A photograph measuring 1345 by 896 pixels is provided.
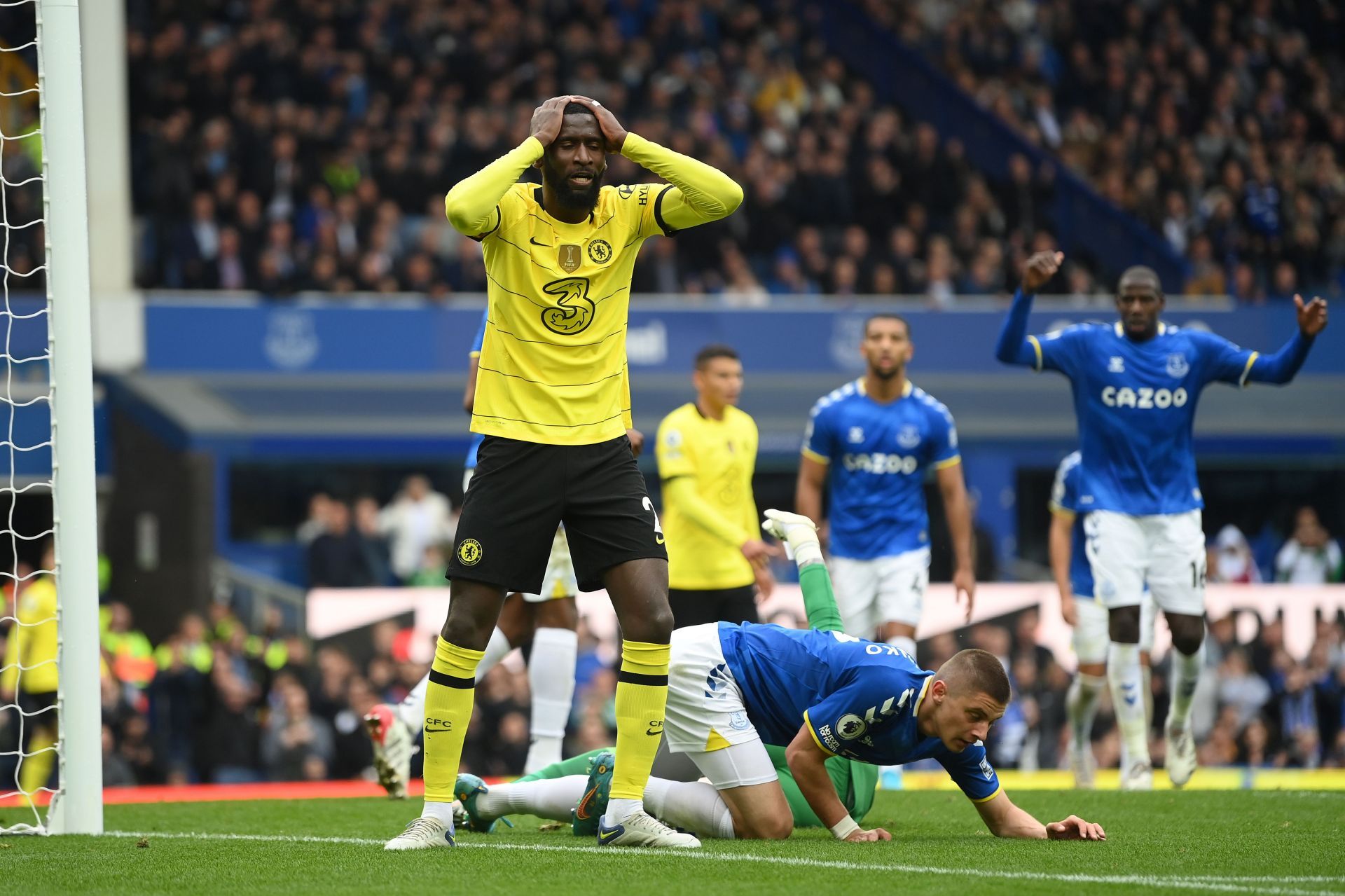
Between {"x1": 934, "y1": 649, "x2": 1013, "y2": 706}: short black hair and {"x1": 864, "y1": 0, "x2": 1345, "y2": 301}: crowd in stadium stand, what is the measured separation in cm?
1692

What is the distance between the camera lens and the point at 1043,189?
2214 centimetres

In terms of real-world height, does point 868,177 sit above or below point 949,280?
above

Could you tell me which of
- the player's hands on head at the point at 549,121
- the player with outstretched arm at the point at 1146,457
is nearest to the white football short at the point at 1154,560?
the player with outstretched arm at the point at 1146,457

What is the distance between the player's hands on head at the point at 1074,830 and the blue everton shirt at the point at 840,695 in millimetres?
230

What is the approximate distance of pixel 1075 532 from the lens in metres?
10.5

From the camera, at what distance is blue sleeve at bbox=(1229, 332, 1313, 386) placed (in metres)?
8.39

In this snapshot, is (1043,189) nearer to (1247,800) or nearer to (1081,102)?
(1081,102)

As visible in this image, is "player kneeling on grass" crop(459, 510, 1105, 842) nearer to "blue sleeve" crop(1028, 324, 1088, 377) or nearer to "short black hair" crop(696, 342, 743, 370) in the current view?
"blue sleeve" crop(1028, 324, 1088, 377)

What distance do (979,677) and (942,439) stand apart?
385 cm

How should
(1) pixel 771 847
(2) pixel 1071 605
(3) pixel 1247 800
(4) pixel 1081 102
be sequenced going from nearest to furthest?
(1) pixel 771 847
(3) pixel 1247 800
(2) pixel 1071 605
(4) pixel 1081 102

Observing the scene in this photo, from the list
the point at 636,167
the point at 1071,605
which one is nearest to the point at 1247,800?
the point at 1071,605

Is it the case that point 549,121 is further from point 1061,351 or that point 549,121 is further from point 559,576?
point 1061,351

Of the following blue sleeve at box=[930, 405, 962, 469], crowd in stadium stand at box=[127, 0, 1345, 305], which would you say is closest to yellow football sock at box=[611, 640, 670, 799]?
blue sleeve at box=[930, 405, 962, 469]

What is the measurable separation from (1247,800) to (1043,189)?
15.3 m
